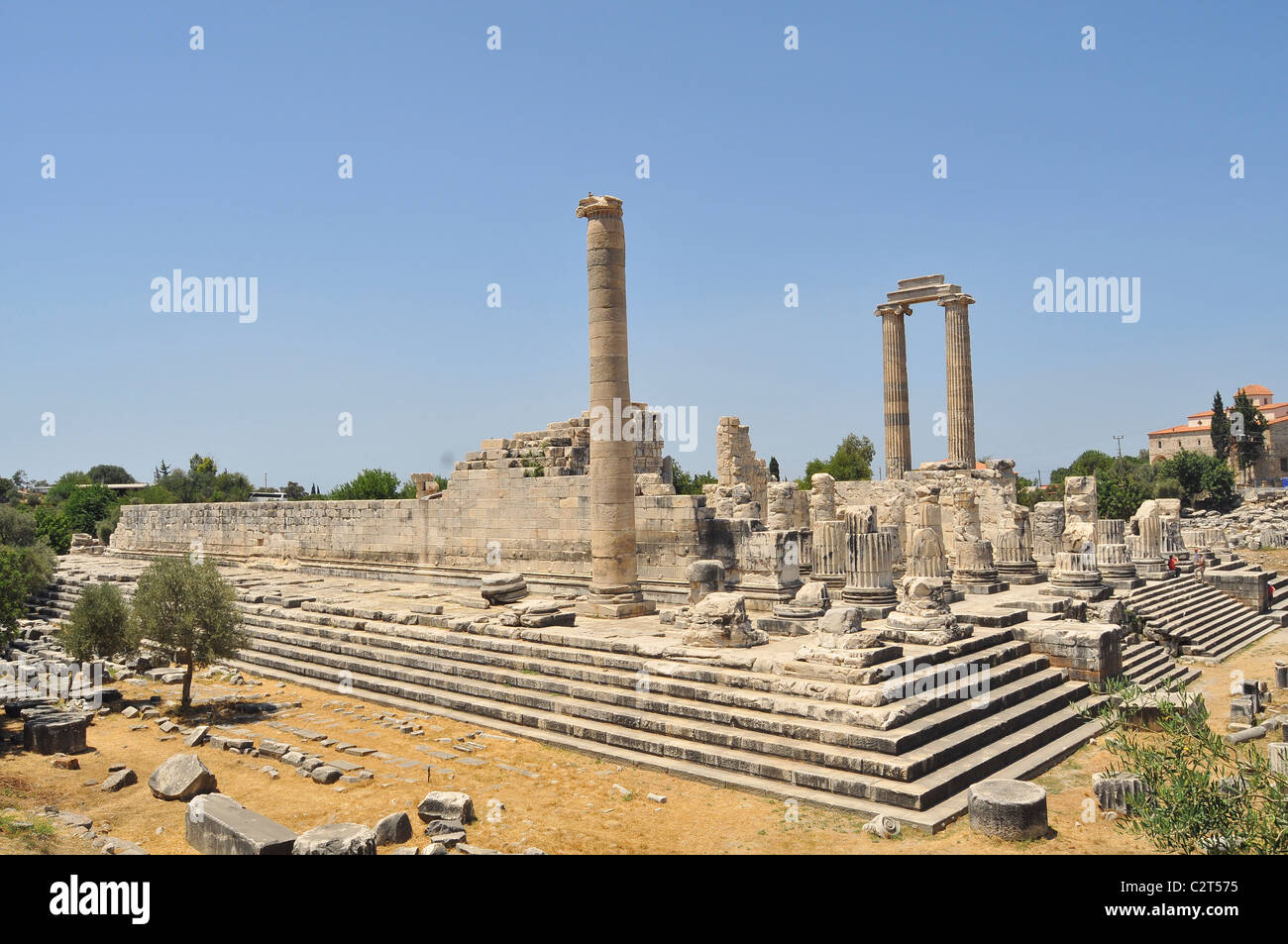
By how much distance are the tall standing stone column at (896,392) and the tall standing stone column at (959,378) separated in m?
1.38

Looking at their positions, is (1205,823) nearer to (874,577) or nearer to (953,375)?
(874,577)

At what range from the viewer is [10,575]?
12.3 m

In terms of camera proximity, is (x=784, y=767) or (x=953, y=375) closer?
(x=784, y=767)

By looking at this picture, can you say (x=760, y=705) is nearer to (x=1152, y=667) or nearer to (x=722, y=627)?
(x=722, y=627)

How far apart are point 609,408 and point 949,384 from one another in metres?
15.8

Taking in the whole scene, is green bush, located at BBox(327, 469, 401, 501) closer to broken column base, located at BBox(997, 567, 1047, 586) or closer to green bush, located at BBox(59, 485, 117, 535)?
green bush, located at BBox(59, 485, 117, 535)

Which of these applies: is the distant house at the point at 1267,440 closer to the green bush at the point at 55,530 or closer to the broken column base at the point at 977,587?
the broken column base at the point at 977,587

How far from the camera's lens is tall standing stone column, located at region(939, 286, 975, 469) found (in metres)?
25.5

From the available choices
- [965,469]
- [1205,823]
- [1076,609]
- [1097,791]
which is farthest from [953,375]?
[1205,823]

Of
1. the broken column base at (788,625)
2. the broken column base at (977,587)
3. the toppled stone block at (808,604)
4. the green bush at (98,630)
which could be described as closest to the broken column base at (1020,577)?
the broken column base at (977,587)

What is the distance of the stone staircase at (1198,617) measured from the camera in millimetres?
15391

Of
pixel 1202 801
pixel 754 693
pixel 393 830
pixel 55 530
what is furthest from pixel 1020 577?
pixel 55 530

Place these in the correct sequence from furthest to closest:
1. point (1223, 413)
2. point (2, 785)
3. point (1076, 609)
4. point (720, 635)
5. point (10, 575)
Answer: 1. point (1223, 413)
2. point (1076, 609)
3. point (10, 575)
4. point (720, 635)
5. point (2, 785)
